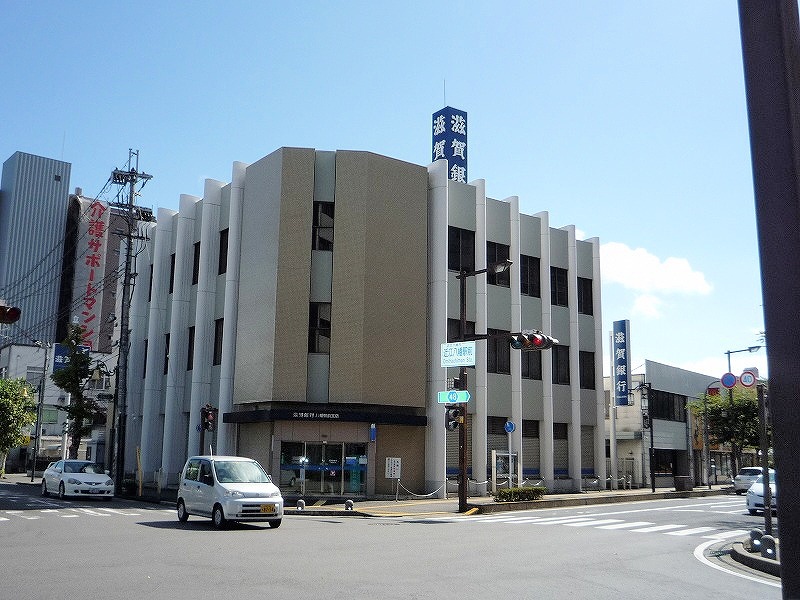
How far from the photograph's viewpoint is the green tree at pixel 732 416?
160ft

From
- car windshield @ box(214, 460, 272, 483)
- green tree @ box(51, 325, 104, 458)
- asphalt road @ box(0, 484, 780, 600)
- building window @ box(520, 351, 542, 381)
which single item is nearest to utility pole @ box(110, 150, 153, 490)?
green tree @ box(51, 325, 104, 458)

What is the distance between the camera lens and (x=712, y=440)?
173ft

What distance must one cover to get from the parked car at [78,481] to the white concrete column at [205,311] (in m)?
5.47

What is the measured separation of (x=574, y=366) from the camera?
39.3 metres

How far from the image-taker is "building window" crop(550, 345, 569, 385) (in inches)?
1539

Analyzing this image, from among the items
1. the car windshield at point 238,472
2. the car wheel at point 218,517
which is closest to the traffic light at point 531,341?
the car windshield at point 238,472

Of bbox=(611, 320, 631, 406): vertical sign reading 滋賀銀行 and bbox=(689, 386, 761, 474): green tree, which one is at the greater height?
bbox=(611, 320, 631, 406): vertical sign reading 滋賀銀行

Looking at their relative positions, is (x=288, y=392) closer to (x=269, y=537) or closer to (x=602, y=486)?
(x=269, y=537)

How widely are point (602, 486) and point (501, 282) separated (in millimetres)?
12722

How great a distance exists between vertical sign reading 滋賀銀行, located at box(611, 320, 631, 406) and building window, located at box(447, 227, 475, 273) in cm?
1154

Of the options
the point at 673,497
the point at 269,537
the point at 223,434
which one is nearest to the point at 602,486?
the point at 673,497

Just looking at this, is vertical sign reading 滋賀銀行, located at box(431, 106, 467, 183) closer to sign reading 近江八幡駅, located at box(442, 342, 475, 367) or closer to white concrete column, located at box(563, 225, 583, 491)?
white concrete column, located at box(563, 225, 583, 491)

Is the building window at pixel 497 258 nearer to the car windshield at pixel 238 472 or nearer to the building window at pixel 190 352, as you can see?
the building window at pixel 190 352

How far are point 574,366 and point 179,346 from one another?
2073 cm
